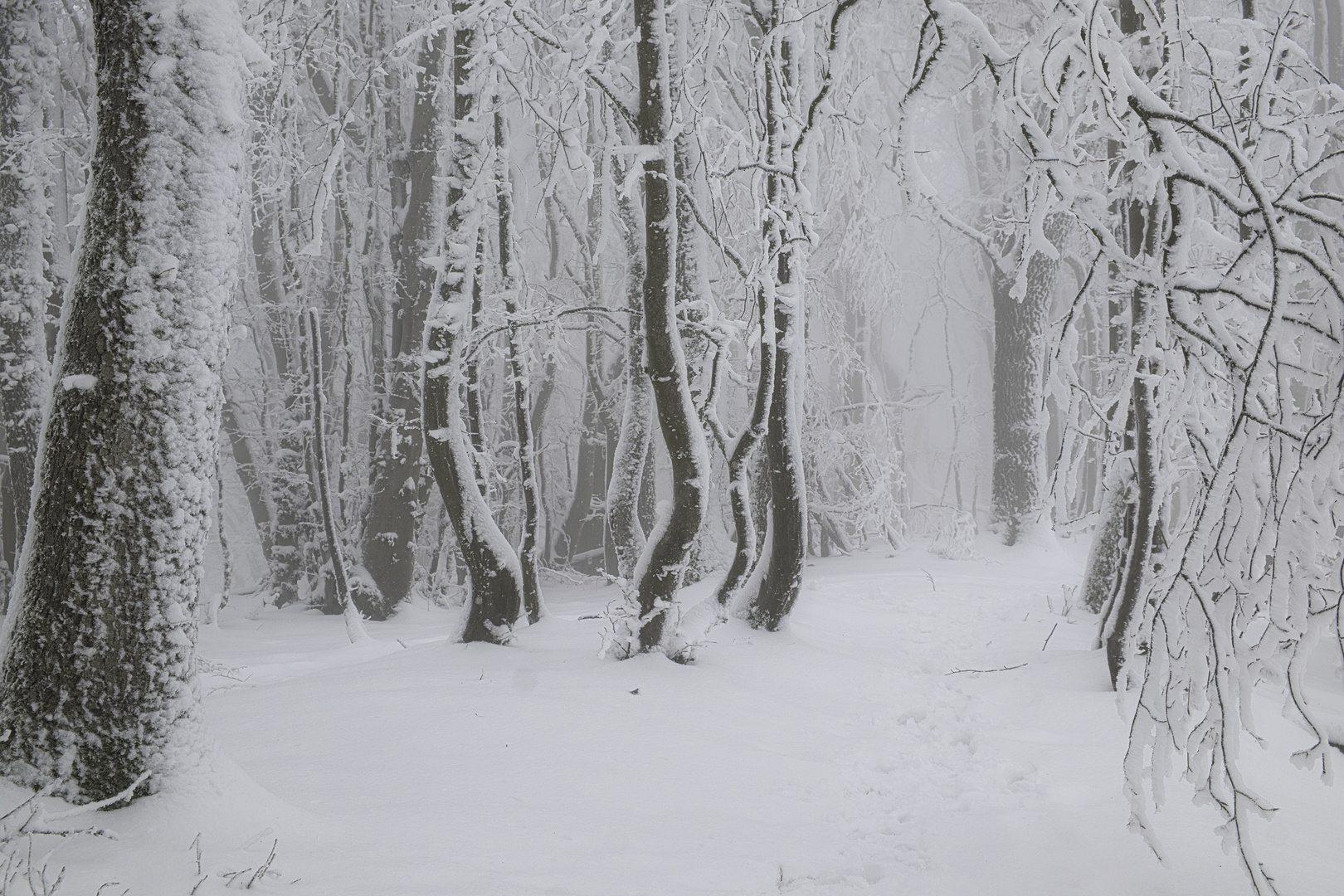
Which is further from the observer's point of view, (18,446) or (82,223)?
(18,446)

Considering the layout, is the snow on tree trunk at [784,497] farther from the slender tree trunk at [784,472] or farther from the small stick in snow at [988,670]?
the small stick in snow at [988,670]

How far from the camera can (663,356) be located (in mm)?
4539

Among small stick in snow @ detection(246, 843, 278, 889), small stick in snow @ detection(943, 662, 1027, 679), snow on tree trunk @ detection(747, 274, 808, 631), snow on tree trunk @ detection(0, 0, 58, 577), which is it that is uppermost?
snow on tree trunk @ detection(0, 0, 58, 577)

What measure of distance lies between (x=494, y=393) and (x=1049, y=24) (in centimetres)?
1307

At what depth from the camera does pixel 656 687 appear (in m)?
4.38

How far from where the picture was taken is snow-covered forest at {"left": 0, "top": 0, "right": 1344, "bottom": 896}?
1.91 meters

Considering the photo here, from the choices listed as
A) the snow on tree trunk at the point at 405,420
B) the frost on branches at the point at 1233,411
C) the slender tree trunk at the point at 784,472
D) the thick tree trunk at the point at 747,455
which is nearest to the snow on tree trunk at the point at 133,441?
the frost on branches at the point at 1233,411

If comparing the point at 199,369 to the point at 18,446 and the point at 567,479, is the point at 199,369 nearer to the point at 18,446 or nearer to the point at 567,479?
the point at 18,446

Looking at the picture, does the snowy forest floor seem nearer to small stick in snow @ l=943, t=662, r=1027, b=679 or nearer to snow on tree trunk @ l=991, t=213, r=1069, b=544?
small stick in snow @ l=943, t=662, r=1027, b=679

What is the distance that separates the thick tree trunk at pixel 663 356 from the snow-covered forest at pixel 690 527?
0.09ft

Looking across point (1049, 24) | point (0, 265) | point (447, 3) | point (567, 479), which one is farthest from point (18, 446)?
point (567, 479)

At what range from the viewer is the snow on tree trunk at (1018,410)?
36.8 ft

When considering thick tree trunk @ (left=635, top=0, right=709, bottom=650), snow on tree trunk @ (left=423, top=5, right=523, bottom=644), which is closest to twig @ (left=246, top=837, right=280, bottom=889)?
thick tree trunk @ (left=635, top=0, right=709, bottom=650)

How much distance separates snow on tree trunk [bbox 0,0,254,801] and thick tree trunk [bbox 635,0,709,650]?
7.45 feet
